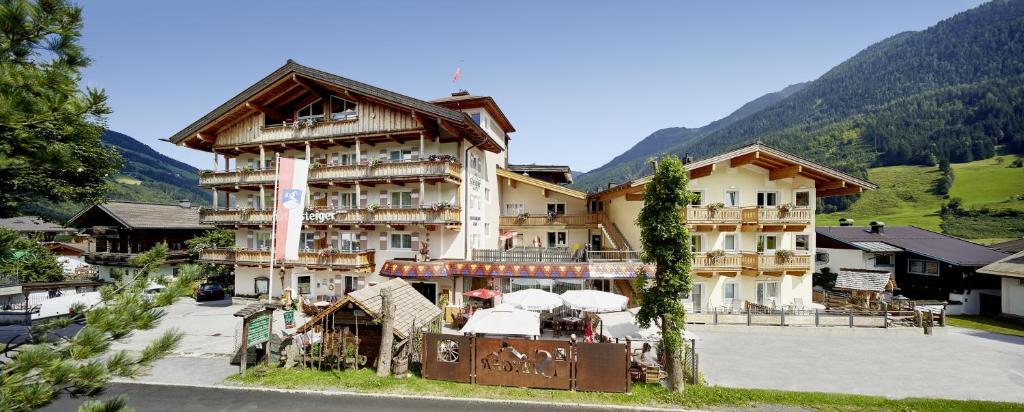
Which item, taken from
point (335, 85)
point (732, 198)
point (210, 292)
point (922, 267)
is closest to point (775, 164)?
point (732, 198)

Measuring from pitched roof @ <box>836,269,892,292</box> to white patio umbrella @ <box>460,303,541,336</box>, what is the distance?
21930 millimetres

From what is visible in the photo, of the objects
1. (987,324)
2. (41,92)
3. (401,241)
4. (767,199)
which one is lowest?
(987,324)

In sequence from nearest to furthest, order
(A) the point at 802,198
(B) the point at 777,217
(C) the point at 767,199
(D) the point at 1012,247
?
(B) the point at 777,217 < (C) the point at 767,199 < (A) the point at 802,198 < (D) the point at 1012,247

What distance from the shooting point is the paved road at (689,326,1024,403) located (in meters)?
14.3

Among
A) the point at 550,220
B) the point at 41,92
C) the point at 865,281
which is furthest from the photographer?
the point at 550,220

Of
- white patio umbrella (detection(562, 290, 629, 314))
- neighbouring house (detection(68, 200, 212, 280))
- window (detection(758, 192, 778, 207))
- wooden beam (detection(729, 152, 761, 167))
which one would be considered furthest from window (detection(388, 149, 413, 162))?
window (detection(758, 192, 778, 207))

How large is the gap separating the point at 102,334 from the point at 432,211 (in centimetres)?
2020

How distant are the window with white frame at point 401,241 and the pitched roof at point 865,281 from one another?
2694cm

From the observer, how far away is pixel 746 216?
26.1 meters

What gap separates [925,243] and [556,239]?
30.0 metres

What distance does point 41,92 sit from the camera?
176 inches

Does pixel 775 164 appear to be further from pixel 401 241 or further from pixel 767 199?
pixel 401 241

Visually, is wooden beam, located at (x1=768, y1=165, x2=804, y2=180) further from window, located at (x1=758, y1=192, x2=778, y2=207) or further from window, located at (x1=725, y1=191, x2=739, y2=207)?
window, located at (x1=725, y1=191, x2=739, y2=207)

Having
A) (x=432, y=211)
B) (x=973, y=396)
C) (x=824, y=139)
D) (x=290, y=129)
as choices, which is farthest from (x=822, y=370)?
(x=824, y=139)
